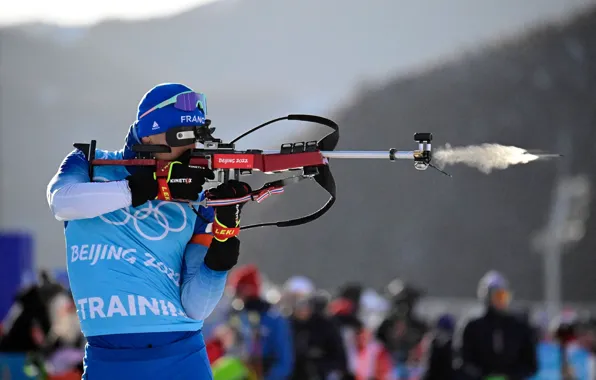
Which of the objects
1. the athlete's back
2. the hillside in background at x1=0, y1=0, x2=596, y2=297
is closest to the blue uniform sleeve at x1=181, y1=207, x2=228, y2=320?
the athlete's back

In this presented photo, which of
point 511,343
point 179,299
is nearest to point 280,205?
point 511,343

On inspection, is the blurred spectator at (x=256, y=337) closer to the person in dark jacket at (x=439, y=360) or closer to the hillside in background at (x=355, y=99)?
the hillside in background at (x=355, y=99)

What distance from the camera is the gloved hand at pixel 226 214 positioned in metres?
4.57

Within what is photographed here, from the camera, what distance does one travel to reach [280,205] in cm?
1440

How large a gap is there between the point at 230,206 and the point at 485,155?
45.5 inches

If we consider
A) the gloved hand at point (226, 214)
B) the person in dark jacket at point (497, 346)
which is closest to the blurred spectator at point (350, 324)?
the person in dark jacket at point (497, 346)

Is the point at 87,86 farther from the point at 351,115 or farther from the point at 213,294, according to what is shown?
the point at 213,294

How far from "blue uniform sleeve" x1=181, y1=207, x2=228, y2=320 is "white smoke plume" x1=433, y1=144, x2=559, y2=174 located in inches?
41.7

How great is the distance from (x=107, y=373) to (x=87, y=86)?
42.6 m

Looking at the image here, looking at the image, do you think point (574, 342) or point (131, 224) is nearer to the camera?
point (131, 224)

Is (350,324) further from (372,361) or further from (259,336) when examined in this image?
(259,336)

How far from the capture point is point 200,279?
4719mm

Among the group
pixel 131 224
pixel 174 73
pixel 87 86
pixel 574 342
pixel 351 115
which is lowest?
pixel 574 342

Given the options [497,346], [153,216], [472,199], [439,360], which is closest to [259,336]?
[497,346]
